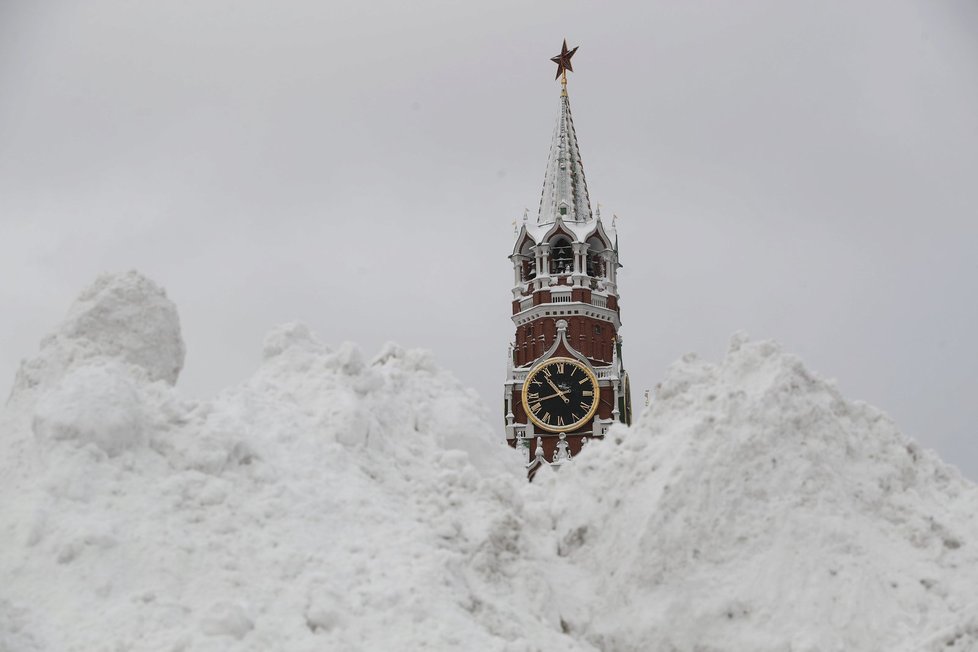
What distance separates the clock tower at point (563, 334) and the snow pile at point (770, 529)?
38.0 m

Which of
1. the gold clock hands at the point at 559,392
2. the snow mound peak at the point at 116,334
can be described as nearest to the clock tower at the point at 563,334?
the gold clock hands at the point at 559,392

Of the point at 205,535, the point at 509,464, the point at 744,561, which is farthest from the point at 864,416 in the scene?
the point at 205,535

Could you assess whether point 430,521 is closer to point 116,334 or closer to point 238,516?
point 238,516

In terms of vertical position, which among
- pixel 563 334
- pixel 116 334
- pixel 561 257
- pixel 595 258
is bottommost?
pixel 116 334

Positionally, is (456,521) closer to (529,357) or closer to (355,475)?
(355,475)

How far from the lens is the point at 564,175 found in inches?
2596

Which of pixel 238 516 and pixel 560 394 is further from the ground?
pixel 560 394

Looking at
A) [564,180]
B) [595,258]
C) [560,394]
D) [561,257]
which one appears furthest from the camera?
[564,180]

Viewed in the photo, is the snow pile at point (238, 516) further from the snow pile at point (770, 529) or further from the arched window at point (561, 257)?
the arched window at point (561, 257)

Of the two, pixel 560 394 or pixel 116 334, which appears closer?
pixel 116 334

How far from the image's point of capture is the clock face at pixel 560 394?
5769 centimetres

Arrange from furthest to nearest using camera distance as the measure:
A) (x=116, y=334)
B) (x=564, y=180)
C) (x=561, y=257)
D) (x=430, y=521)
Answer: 1. (x=564, y=180)
2. (x=561, y=257)
3. (x=116, y=334)
4. (x=430, y=521)

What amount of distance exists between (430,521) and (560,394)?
4237cm

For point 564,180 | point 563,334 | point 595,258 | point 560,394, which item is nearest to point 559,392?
point 560,394
